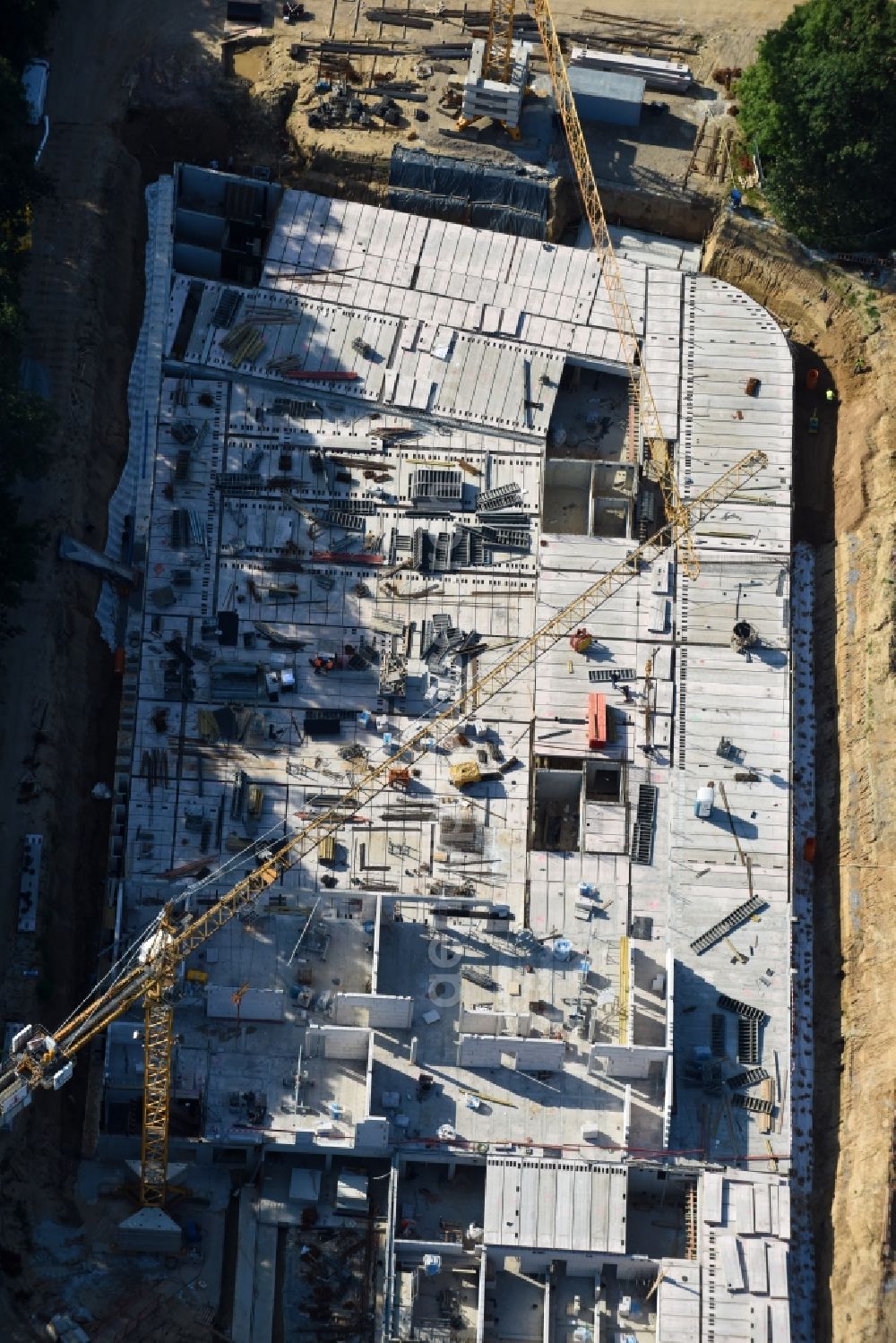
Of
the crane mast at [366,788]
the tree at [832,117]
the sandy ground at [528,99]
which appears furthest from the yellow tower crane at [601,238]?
the tree at [832,117]

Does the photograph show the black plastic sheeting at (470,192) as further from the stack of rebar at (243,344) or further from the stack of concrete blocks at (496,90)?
the stack of rebar at (243,344)

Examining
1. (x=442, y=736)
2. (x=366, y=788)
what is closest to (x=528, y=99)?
(x=442, y=736)

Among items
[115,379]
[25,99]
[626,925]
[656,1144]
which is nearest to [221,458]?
[115,379]

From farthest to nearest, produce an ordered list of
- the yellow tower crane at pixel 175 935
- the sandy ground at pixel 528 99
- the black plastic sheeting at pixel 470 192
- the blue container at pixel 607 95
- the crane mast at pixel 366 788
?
the sandy ground at pixel 528 99 < the blue container at pixel 607 95 < the black plastic sheeting at pixel 470 192 < the crane mast at pixel 366 788 < the yellow tower crane at pixel 175 935

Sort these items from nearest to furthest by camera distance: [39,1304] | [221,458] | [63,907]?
[39,1304]
[63,907]
[221,458]

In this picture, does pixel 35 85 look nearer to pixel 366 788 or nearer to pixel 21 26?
pixel 21 26

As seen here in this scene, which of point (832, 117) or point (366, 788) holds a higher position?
point (832, 117)

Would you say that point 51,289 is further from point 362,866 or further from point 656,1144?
point 656,1144
